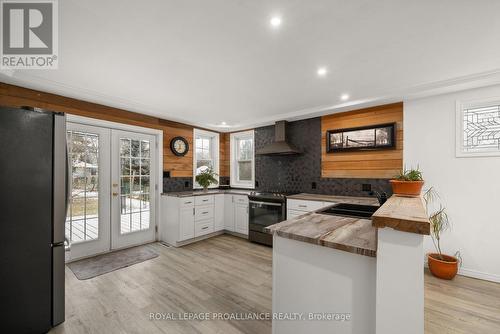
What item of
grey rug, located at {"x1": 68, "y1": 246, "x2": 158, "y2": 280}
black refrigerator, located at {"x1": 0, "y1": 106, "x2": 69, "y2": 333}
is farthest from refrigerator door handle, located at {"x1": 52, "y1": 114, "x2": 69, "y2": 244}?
grey rug, located at {"x1": 68, "y1": 246, "x2": 158, "y2": 280}

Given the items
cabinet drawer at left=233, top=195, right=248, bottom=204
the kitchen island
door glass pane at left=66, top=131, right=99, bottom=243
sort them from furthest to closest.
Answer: cabinet drawer at left=233, top=195, right=248, bottom=204, door glass pane at left=66, top=131, right=99, bottom=243, the kitchen island

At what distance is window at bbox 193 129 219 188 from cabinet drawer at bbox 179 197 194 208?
32.7 inches

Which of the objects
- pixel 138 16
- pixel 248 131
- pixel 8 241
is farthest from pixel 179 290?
pixel 248 131

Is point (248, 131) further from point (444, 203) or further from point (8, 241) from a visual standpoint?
point (8, 241)

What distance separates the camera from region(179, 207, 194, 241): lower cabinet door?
12.0 feet

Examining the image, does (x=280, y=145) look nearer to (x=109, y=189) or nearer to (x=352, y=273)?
(x=109, y=189)

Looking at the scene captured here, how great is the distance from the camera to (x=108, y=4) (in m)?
1.39

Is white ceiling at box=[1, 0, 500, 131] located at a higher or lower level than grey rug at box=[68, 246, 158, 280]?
higher

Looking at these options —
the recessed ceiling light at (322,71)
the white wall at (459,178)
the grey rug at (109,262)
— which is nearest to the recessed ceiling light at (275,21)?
the recessed ceiling light at (322,71)

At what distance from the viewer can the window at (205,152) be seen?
15.5 ft

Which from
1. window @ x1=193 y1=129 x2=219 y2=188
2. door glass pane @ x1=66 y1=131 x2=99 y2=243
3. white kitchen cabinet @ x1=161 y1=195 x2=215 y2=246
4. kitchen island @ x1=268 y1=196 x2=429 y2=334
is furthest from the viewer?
window @ x1=193 y1=129 x2=219 y2=188

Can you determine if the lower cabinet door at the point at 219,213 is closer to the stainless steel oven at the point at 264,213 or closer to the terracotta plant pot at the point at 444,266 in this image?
the stainless steel oven at the point at 264,213

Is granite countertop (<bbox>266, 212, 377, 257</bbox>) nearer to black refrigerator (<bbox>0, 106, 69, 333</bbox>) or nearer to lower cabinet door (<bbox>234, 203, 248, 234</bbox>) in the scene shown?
black refrigerator (<bbox>0, 106, 69, 333</bbox>)

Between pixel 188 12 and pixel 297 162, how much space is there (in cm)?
315
